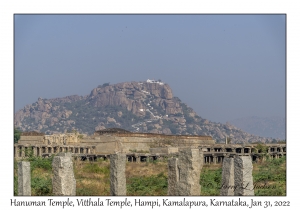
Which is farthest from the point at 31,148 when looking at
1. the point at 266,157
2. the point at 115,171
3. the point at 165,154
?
the point at 115,171

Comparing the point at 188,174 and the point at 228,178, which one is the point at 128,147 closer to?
the point at 228,178

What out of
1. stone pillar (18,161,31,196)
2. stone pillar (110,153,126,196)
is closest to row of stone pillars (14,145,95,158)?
stone pillar (18,161,31,196)

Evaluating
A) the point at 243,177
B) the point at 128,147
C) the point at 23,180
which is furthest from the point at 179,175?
the point at 128,147

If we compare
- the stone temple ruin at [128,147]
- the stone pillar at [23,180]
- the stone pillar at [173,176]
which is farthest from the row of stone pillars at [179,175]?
the stone temple ruin at [128,147]

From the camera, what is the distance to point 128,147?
75188 millimetres

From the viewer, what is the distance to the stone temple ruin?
67500 millimetres

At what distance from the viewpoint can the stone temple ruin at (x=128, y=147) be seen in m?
67.5

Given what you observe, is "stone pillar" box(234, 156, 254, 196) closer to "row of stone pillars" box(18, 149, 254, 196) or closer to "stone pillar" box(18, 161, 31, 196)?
"row of stone pillars" box(18, 149, 254, 196)

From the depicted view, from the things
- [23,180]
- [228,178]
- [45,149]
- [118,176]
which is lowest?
[45,149]

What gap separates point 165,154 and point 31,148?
13.4 metres
